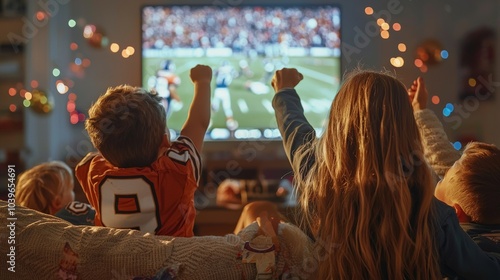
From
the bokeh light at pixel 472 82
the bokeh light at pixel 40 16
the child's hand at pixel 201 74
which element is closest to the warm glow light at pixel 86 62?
the bokeh light at pixel 40 16

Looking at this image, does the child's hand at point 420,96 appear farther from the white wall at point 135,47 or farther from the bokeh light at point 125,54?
the bokeh light at point 125,54

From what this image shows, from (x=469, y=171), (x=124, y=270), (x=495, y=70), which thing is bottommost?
(x=124, y=270)

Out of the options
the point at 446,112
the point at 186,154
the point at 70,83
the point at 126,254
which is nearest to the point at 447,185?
→ the point at 186,154

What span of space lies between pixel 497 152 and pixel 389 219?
31cm

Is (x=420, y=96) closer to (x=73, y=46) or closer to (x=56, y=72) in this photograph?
(x=56, y=72)

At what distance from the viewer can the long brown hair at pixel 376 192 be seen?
1.09 metres

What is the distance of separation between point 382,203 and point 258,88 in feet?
10.6

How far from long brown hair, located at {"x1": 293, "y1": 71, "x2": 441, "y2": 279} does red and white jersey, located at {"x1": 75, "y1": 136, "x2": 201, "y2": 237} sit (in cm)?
32

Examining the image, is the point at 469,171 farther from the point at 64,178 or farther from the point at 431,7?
the point at 431,7

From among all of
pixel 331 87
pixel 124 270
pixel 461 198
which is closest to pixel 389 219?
pixel 461 198

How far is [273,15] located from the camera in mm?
4344

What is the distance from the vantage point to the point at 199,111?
1.49 metres

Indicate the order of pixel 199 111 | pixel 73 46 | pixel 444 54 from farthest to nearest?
pixel 73 46, pixel 444 54, pixel 199 111

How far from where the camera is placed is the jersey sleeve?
4.45 feet
